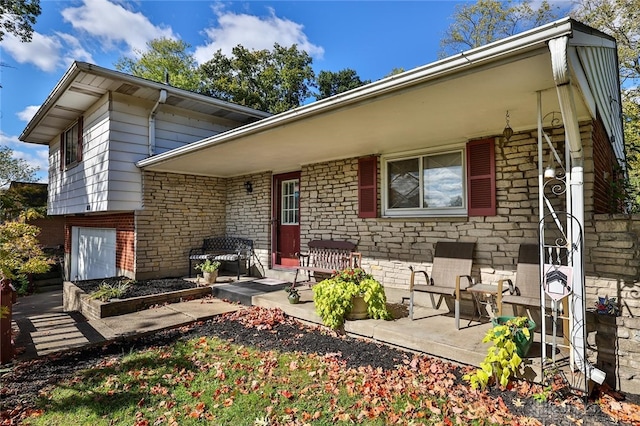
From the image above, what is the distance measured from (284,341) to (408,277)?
2254mm

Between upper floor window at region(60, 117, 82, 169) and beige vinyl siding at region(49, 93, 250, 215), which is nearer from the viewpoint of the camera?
beige vinyl siding at region(49, 93, 250, 215)

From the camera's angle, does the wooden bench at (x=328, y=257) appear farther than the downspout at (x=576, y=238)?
Yes

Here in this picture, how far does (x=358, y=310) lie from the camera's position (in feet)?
13.5

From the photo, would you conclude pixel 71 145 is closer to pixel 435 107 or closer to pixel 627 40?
pixel 435 107

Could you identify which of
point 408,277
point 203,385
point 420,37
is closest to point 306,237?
point 408,277

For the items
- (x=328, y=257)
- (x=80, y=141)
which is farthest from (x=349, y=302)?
(x=80, y=141)

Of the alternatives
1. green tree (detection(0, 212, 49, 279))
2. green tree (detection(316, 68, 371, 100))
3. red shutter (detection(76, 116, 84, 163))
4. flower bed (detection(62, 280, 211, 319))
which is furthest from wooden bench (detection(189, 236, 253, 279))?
green tree (detection(316, 68, 371, 100))

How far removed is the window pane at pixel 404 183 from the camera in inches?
207

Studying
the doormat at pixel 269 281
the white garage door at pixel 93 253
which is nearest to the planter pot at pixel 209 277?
the doormat at pixel 269 281

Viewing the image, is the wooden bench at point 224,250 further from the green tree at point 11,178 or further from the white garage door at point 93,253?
the green tree at point 11,178

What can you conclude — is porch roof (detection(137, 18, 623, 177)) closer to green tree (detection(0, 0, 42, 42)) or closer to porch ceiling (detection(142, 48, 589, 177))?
porch ceiling (detection(142, 48, 589, 177))

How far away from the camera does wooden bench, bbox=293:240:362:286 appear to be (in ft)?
18.5

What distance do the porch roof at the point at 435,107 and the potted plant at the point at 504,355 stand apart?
212 cm

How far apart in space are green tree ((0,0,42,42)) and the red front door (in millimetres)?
6603
